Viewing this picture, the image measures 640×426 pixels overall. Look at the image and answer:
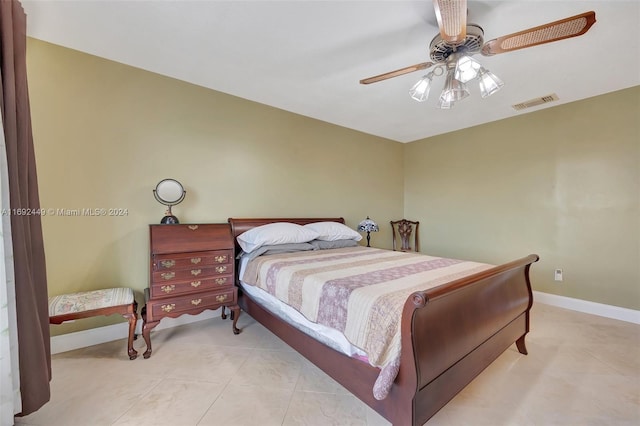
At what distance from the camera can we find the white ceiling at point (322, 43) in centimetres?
173

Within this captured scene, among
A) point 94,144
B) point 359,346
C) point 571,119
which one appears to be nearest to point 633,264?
point 571,119

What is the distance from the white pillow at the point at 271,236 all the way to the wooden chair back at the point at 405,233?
7.85 ft

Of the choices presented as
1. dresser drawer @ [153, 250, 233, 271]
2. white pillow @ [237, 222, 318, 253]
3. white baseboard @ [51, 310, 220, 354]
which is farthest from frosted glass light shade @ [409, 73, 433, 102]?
white baseboard @ [51, 310, 220, 354]

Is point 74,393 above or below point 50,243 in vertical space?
below

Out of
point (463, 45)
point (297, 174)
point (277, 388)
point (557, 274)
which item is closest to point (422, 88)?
point (463, 45)

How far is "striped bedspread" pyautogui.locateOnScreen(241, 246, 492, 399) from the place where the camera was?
129cm

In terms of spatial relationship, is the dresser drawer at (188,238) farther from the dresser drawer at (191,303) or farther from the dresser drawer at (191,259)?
the dresser drawer at (191,303)

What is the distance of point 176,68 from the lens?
8.16 feet

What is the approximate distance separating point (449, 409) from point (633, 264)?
9.74 ft

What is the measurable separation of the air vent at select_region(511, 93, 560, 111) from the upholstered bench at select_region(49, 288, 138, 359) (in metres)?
4.63

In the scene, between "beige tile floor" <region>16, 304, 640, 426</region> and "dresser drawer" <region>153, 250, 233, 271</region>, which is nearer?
"beige tile floor" <region>16, 304, 640, 426</region>

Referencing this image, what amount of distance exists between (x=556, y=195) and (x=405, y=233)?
2122mm

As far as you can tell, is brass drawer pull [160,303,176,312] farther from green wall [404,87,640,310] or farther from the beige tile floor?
green wall [404,87,640,310]

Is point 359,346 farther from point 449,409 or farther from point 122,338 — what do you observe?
point 122,338
